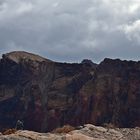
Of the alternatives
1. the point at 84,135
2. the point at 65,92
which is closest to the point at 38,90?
the point at 65,92

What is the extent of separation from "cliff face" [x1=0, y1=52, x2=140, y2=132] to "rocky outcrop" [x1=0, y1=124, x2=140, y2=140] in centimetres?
7926

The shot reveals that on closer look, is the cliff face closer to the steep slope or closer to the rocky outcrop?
the steep slope

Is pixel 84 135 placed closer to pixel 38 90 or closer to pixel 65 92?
pixel 65 92

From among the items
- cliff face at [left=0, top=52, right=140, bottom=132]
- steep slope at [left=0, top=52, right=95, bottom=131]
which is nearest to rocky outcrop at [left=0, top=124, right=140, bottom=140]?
cliff face at [left=0, top=52, right=140, bottom=132]

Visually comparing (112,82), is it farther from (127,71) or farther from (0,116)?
(0,116)

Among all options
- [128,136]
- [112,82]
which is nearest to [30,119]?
[112,82]

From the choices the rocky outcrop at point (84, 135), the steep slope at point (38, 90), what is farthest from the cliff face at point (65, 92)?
the rocky outcrop at point (84, 135)

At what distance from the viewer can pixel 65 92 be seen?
127 m

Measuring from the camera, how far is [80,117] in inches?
4626

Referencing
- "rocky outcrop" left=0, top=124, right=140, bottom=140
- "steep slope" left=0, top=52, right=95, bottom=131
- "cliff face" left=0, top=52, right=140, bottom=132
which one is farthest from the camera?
"steep slope" left=0, top=52, right=95, bottom=131

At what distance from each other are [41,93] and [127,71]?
2530cm

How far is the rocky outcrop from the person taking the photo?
69.4ft

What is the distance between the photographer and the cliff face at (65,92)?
112625 millimetres

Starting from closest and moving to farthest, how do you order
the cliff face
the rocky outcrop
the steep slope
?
1. the rocky outcrop
2. the cliff face
3. the steep slope
